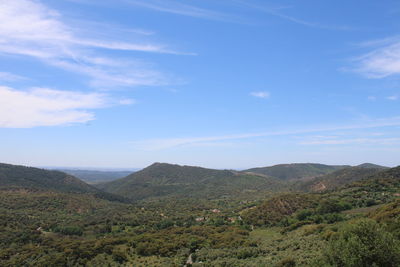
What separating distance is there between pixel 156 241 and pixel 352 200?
167 feet

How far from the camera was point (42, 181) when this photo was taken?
513 feet

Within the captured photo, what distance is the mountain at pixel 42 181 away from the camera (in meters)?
132

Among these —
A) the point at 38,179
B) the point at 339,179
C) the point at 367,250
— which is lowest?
the point at 38,179

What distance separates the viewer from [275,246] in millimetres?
40000

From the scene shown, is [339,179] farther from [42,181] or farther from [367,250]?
[42,181]

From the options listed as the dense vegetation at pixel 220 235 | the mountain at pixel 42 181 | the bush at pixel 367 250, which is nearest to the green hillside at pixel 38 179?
the mountain at pixel 42 181

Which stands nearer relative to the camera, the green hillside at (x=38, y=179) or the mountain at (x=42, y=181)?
the mountain at (x=42, y=181)

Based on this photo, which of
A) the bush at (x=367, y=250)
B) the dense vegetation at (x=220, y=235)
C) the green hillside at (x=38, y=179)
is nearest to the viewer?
the bush at (x=367, y=250)

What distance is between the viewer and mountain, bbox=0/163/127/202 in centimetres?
13238

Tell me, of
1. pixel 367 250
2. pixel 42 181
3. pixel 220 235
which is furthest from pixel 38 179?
pixel 367 250

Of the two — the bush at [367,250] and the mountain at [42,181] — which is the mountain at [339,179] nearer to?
the mountain at [42,181]

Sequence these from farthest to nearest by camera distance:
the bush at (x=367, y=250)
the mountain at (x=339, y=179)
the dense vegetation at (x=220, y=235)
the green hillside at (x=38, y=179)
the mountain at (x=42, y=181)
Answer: the mountain at (x=339, y=179) < the green hillside at (x=38, y=179) < the mountain at (x=42, y=181) < the dense vegetation at (x=220, y=235) < the bush at (x=367, y=250)

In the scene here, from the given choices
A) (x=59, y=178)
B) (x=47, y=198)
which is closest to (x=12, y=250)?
(x=47, y=198)

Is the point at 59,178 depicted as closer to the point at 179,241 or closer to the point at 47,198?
the point at 47,198
